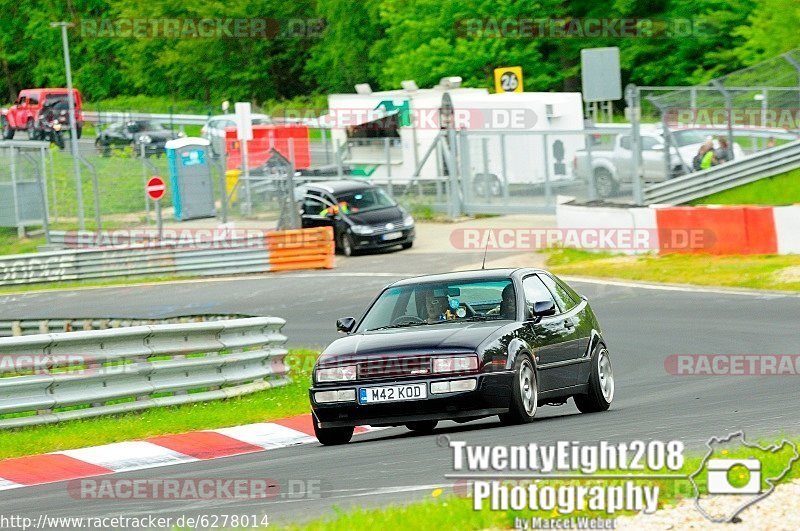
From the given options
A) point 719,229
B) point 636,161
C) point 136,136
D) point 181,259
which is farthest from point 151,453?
point 136,136

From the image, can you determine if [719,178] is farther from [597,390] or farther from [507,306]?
[507,306]

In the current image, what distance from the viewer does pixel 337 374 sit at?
443 inches

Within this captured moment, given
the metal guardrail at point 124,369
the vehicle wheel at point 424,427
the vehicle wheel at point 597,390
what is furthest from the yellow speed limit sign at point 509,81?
the vehicle wheel at point 424,427

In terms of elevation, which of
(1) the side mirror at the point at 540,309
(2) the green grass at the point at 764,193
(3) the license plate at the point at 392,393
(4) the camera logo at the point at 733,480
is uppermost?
(1) the side mirror at the point at 540,309

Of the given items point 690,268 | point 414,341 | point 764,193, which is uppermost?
point 414,341

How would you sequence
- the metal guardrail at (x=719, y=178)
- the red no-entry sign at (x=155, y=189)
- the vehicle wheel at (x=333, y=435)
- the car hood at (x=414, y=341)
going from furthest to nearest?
the red no-entry sign at (x=155, y=189), the metal guardrail at (x=719, y=178), the vehicle wheel at (x=333, y=435), the car hood at (x=414, y=341)

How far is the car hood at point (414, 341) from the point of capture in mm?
11023

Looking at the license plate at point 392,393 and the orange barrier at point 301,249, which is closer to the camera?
the license plate at point 392,393

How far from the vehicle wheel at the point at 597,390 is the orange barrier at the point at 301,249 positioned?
19.7 m

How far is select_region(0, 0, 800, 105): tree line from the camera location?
189ft

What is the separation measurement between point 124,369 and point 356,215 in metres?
20.3

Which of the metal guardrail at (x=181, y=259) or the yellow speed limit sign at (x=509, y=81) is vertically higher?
the yellow speed limit sign at (x=509, y=81)

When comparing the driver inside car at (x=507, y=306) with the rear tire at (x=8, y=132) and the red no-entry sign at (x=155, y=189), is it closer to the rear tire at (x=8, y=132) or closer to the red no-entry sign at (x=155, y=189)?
the red no-entry sign at (x=155, y=189)

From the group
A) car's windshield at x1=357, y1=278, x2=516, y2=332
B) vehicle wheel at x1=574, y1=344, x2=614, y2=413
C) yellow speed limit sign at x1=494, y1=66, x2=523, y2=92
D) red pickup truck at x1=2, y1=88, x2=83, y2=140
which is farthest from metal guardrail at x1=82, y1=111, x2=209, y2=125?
car's windshield at x1=357, y1=278, x2=516, y2=332
